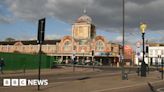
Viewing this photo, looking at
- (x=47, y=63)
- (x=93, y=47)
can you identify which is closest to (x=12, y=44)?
(x=93, y=47)

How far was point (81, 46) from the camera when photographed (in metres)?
124

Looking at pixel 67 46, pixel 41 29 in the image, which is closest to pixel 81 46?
pixel 67 46

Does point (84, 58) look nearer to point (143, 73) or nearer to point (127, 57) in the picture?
point (127, 57)

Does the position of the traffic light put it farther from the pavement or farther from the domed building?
the domed building

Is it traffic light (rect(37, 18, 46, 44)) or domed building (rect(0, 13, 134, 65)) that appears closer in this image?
traffic light (rect(37, 18, 46, 44))

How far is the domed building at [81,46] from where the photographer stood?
119812 mm

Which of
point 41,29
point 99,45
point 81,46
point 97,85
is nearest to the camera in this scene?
point 41,29

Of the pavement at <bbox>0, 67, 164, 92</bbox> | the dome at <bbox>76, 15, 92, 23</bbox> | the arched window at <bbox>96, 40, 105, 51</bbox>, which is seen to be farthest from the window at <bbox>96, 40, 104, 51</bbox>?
the pavement at <bbox>0, 67, 164, 92</bbox>

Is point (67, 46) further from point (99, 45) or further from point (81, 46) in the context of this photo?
point (99, 45)

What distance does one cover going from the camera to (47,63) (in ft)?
188

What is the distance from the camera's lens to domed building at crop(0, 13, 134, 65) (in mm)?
119812

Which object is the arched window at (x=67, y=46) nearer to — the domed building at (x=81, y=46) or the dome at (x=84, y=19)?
the domed building at (x=81, y=46)

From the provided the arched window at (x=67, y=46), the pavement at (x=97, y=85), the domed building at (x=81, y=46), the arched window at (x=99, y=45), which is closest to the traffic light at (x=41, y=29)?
the pavement at (x=97, y=85)

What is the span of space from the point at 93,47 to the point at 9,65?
246ft
